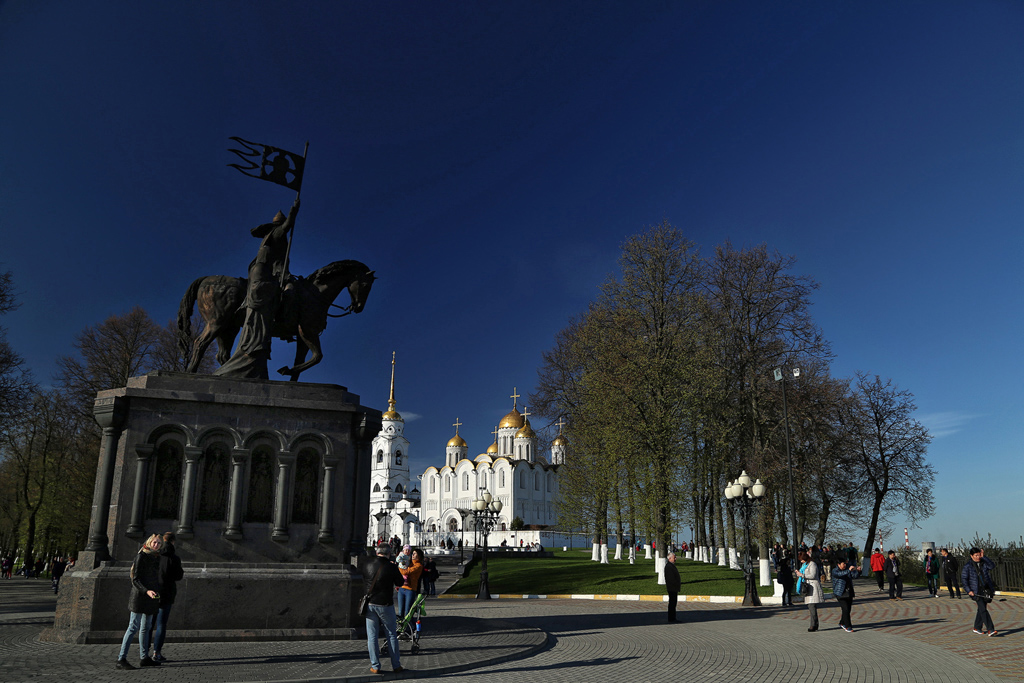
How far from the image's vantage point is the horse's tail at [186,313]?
12.6 m

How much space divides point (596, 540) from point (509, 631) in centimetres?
2438

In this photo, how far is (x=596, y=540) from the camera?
3538 cm

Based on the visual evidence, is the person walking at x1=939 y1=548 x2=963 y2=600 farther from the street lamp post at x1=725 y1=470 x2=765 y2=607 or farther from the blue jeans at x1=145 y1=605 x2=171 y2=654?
the blue jeans at x1=145 y1=605 x2=171 y2=654

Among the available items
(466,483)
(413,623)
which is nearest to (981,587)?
(413,623)

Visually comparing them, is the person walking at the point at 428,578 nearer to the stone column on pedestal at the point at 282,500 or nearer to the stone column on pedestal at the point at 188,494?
the stone column on pedestal at the point at 282,500

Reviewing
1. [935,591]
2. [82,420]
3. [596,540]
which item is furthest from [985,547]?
[82,420]

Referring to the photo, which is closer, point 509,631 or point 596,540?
point 509,631

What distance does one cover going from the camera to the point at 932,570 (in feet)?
74.1

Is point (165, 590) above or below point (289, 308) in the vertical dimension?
below

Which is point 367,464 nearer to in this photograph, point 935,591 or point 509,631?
point 509,631

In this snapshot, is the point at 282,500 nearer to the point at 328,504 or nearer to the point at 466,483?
the point at 328,504

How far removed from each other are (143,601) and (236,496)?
2756mm

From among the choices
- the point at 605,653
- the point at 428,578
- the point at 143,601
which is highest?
the point at 143,601

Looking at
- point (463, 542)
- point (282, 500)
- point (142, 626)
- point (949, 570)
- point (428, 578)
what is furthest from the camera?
point (463, 542)
